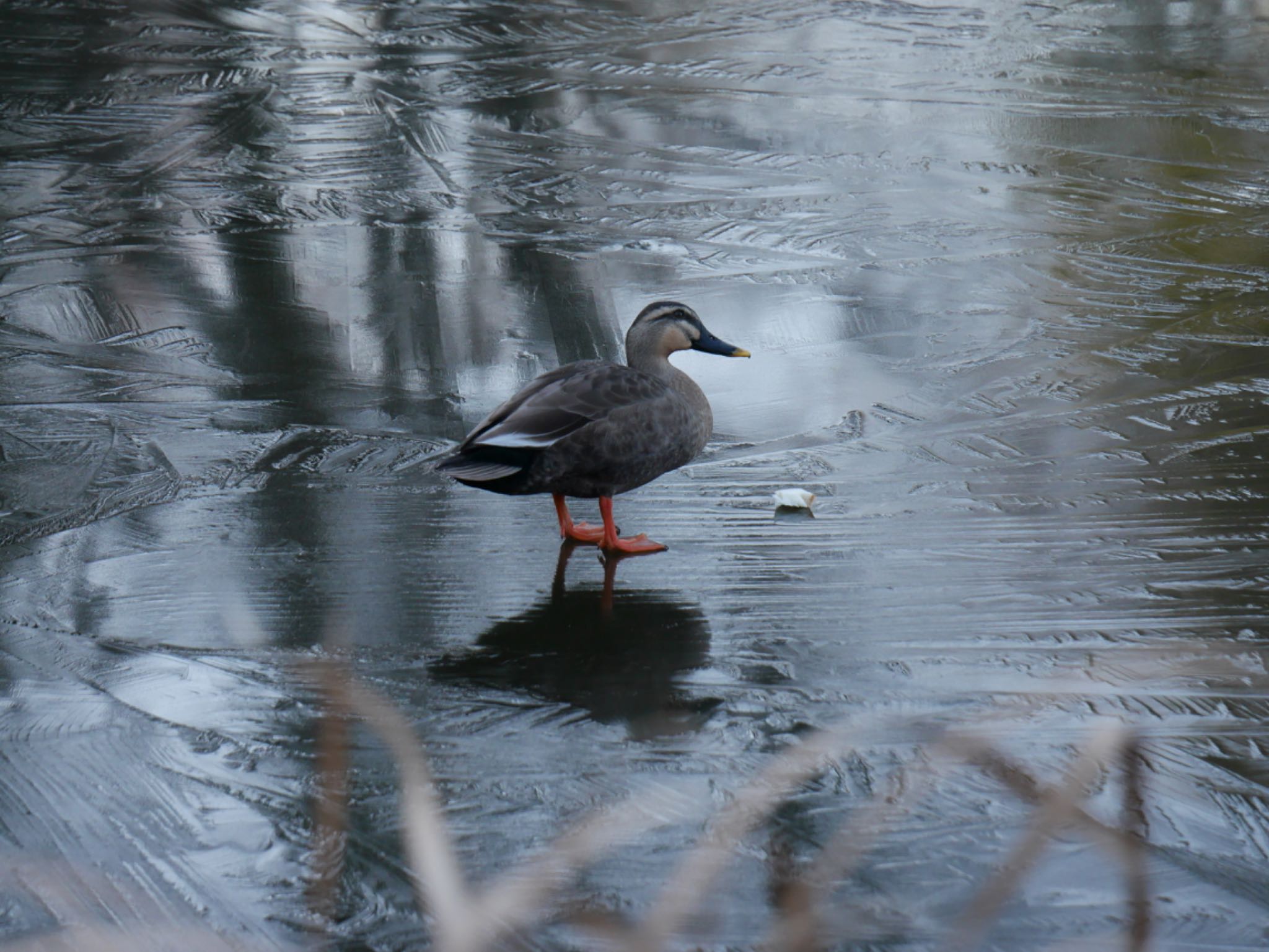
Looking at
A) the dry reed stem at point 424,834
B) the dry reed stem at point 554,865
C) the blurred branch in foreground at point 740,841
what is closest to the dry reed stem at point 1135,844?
the blurred branch in foreground at point 740,841

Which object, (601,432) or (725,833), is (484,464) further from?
(725,833)

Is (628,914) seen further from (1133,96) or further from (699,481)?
(1133,96)

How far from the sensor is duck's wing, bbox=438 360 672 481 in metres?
3.66

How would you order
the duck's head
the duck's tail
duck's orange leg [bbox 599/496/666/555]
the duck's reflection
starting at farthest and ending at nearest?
the duck's head < duck's orange leg [bbox 599/496/666/555] < the duck's tail < the duck's reflection

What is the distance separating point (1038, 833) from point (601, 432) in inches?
63.3

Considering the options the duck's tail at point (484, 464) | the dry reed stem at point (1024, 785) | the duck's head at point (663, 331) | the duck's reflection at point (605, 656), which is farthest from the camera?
the duck's head at point (663, 331)

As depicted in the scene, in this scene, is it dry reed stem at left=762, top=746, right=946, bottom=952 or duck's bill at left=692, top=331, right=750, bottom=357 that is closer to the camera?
dry reed stem at left=762, top=746, right=946, bottom=952

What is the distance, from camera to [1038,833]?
8.95 ft

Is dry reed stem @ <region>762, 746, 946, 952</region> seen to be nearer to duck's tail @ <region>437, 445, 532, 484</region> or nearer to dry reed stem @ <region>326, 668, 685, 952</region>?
dry reed stem @ <region>326, 668, 685, 952</region>

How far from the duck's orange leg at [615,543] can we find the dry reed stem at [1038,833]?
1.40 metres

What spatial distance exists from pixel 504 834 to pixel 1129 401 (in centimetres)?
306

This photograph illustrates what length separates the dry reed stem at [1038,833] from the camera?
2492mm

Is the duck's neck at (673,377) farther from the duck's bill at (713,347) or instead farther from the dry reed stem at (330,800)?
the dry reed stem at (330,800)

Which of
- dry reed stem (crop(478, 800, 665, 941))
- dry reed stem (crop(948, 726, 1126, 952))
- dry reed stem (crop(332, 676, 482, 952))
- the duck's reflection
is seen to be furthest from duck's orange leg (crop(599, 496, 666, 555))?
dry reed stem (crop(948, 726, 1126, 952))
